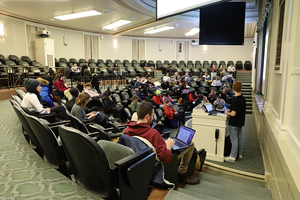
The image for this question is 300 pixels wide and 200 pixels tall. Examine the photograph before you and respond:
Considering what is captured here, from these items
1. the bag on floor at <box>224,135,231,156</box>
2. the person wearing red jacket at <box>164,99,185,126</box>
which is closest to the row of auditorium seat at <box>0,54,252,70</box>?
the person wearing red jacket at <box>164,99,185,126</box>

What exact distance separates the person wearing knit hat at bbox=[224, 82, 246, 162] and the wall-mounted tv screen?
127 inches

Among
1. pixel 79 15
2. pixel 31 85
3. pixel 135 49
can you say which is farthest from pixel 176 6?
pixel 135 49

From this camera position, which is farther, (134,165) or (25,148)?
(25,148)

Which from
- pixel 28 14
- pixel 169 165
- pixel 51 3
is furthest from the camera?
pixel 28 14

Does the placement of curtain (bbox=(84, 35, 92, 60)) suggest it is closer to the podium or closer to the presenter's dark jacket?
the podium

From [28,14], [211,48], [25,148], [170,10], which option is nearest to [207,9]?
[170,10]

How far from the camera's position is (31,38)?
11.0 meters

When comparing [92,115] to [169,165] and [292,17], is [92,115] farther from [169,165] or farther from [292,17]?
A: [292,17]

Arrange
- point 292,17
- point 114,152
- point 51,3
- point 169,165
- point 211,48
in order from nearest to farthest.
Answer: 1. point 114,152
2. point 169,165
3. point 292,17
4. point 51,3
5. point 211,48

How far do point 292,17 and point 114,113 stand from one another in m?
5.11

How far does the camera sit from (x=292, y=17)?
→ 8.10 ft

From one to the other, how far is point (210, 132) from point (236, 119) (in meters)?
0.60

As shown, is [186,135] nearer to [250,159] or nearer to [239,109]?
[239,109]

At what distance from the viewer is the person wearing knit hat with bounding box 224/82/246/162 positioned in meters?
4.10
